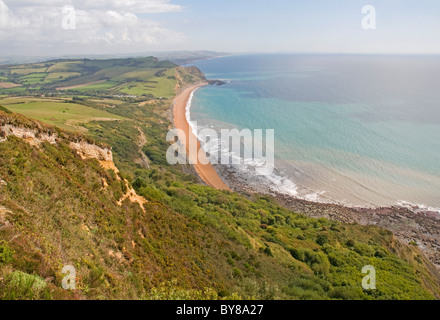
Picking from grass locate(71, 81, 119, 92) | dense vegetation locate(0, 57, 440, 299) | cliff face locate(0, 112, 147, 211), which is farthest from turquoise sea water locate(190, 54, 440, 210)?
grass locate(71, 81, 119, 92)

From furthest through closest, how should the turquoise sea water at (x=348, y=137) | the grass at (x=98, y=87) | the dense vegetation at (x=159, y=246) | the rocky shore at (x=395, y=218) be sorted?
1. the grass at (x=98, y=87)
2. the turquoise sea water at (x=348, y=137)
3. the rocky shore at (x=395, y=218)
4. the dense vegetation at (x=159, y=246)

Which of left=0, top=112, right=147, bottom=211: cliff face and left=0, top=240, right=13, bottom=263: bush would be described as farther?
left=0, top=112, right=147, bottom=211: cliff face

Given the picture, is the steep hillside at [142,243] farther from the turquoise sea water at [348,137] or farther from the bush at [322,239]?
the turquoise sea water at [348,137]

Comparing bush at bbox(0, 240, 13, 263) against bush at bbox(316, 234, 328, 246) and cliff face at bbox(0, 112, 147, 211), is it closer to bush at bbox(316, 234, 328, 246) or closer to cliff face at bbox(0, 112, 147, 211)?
cliff face at bbox(0, 112, 147, 211)

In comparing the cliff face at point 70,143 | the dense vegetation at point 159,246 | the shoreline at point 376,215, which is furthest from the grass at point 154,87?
the cliff face at point 70,143

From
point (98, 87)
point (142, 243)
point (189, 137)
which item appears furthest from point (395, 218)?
point (98, 87)

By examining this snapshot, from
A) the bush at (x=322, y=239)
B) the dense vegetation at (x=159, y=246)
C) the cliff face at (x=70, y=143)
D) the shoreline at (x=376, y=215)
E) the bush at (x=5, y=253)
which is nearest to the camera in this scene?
the bush at (x=5, y=253)
